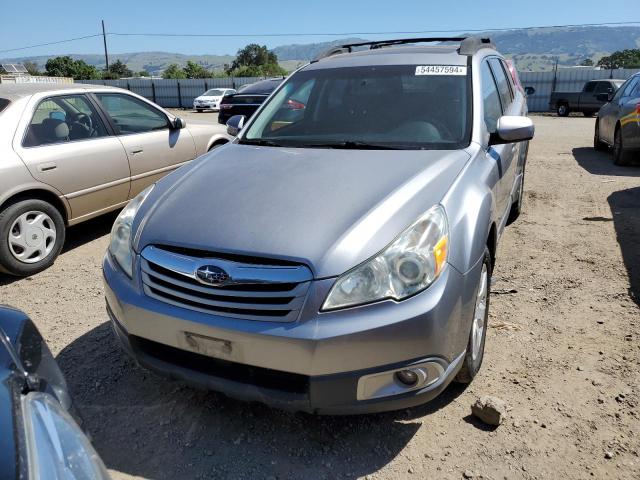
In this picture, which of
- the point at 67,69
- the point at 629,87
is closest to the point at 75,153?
the point at 629,87

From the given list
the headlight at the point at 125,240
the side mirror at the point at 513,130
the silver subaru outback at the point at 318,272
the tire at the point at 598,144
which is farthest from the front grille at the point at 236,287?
the tire at the point at 598,144

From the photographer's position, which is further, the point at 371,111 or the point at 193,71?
the point at 193,71

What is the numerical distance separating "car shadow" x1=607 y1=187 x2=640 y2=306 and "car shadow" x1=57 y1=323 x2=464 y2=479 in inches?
88.5

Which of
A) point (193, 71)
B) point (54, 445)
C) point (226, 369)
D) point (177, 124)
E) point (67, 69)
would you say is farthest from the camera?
point (193, 71)

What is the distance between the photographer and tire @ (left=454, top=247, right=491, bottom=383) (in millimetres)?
2575

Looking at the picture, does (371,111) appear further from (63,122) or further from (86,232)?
(86,232)

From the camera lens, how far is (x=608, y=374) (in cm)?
293

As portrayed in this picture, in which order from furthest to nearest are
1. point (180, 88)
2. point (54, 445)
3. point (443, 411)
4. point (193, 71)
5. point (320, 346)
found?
point (193, 71) < point (180, 88) < point (443, 411) < point (320, 346) < point (54, 445)

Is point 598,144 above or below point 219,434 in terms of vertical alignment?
below

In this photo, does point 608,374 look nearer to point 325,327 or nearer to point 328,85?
point 325,327

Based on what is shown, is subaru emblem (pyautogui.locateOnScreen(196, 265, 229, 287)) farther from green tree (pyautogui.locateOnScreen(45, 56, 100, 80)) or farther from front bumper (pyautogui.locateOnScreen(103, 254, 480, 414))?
green tree (pyautogui.locateOnScreen(45, 56, 100, 80))

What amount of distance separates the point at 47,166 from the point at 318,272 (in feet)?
11.8

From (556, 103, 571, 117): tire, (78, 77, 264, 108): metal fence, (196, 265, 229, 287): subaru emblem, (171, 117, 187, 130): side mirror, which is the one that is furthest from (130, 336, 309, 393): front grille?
(78, 77, 264, 108): metal fence

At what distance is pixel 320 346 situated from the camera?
2037mm
